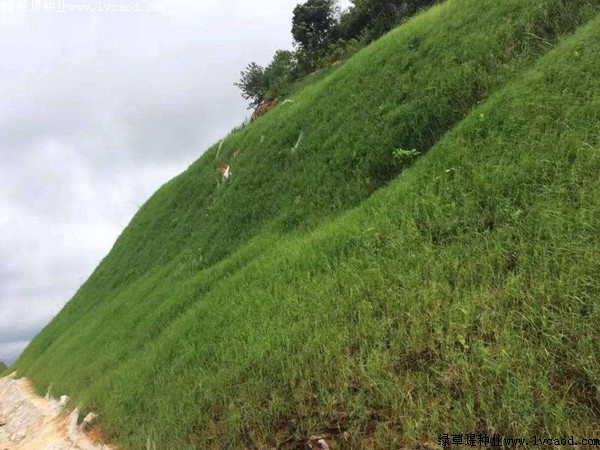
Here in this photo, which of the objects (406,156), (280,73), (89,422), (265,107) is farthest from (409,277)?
(280,73)

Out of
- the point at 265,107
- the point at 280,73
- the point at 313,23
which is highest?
the point at 313,23

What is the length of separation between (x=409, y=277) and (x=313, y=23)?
28.7 m

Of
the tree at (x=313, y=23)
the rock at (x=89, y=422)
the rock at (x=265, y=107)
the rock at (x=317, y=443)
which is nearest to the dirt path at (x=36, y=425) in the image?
the rock at (x=89, y=422)

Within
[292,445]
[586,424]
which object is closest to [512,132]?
[586,424]

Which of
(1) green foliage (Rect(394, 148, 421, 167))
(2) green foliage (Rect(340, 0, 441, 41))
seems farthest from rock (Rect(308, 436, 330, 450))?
(2) green foliage (Rect(340, 0, 441, 41))

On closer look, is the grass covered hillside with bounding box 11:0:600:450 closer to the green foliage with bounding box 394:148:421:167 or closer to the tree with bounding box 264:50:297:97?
the green foliage with bounding box 394:148:421:167

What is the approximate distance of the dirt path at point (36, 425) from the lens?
7.85 metres

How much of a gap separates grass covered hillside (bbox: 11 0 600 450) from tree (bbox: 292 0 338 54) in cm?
1879

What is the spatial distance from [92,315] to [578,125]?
16.5 metres

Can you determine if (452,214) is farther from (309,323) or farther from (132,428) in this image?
(132,428)

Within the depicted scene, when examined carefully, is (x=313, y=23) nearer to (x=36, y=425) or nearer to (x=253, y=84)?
(x=253, y=84)

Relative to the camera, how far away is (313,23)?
30.1 metres

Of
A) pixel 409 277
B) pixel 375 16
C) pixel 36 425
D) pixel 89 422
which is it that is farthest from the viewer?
pixel 375 16

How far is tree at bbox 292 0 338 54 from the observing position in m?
29.5
